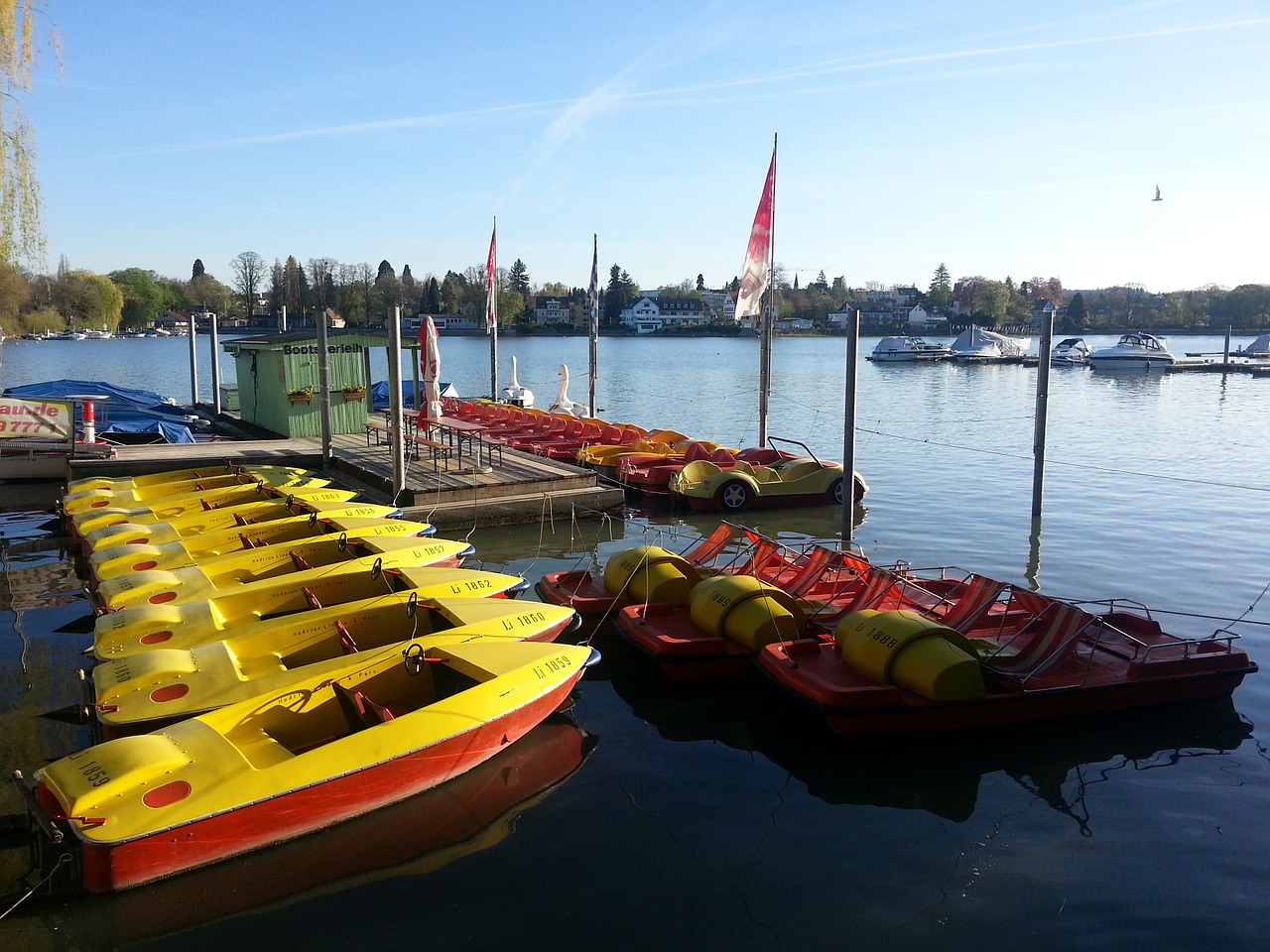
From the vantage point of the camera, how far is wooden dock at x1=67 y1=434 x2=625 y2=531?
1661 cm

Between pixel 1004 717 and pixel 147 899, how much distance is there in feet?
22.9

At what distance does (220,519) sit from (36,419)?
332 inches

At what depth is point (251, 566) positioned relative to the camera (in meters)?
11.2

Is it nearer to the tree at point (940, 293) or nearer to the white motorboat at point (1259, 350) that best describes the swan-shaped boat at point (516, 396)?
the white motorboat at point (1259, 350)

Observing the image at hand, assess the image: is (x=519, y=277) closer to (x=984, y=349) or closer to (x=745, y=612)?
(x=984, y=349)

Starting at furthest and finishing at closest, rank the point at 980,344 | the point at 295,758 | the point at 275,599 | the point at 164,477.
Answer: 1. the point at 980,344
2. the point at 164,477
3. the point at 275,599
4. the point at 295,758

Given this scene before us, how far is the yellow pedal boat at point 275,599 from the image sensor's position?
8750 millimetres

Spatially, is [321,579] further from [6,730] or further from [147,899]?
[147,899]

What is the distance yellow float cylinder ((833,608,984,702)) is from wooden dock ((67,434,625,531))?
9.11m

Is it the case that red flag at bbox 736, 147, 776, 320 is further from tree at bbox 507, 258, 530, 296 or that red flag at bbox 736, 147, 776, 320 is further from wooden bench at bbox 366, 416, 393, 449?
tree at bbox 507, 258, 530, 296

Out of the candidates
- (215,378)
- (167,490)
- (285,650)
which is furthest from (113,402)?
(285,650)

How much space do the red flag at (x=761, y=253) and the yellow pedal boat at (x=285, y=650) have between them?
13103 millimetres

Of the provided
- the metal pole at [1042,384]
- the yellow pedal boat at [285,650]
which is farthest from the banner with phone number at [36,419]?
the metal pole at [1042,384]

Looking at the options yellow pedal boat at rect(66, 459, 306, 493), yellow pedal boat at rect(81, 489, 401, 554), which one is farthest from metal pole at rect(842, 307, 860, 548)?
yellow pedal boat at rect(66, 459, 306, 493)
